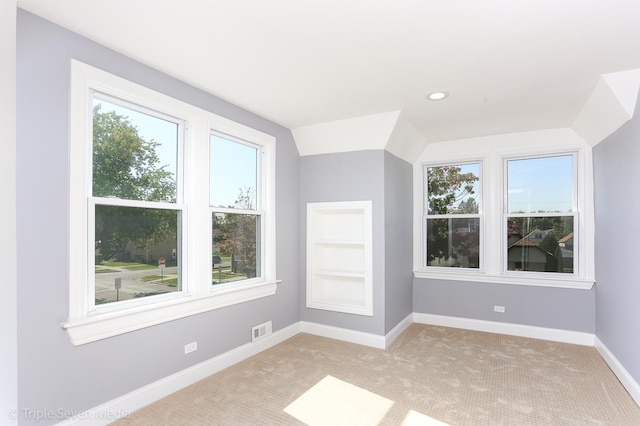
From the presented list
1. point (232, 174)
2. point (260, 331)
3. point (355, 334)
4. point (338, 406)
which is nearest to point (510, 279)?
point (355, 334)

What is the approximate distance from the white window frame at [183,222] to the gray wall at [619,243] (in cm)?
317

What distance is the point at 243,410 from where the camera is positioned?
2.45 m

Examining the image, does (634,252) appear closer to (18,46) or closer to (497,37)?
(497,37)

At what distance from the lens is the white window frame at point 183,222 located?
211cm

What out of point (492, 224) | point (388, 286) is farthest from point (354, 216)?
point (492, 224)

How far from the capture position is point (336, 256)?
434 cm

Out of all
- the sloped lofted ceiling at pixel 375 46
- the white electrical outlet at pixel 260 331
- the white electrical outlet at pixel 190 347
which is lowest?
the white electrical outlet at pixel 260 331

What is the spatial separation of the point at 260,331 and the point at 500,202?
3268 mm

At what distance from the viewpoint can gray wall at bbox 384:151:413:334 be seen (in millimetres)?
3877

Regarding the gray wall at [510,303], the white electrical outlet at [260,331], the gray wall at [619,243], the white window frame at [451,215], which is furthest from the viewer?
the white window frame at [451,215]

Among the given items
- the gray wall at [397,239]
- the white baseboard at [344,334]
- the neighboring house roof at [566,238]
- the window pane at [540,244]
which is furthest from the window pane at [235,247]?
the neighboring house roof at [566,238]

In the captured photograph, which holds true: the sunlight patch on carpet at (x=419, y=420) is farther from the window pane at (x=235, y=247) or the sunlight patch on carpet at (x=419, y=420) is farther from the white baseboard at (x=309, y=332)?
the window pane at (x=235, y=247)

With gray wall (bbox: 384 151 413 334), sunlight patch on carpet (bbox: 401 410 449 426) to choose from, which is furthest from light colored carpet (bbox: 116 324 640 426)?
gray wall (bbox: 384 151 413 334)

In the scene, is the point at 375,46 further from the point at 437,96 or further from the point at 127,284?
the point at 127,284
